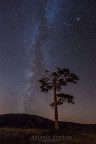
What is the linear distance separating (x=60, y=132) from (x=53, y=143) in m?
5.81

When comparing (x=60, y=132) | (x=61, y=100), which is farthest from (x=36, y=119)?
(x=60, y=132)

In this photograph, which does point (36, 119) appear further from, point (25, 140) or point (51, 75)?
point (25, 140)

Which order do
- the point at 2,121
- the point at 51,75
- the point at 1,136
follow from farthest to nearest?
the point at 2,121 < the point at 51,75 < the point at 1,136

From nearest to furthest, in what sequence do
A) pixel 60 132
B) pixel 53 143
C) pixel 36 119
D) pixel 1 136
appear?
pixel 53 143, pixel 1 136, pixel 60 132, pixel 36 119

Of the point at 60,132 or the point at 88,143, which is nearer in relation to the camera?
the point at 88,143

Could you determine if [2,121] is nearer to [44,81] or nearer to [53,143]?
[44,81]

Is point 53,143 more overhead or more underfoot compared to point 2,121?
more underfoot

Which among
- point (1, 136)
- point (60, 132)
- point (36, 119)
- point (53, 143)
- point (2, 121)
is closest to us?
point (53, 143)

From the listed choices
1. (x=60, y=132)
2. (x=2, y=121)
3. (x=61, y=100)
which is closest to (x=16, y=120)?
(x=2, y=121)

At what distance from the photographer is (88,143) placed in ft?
123

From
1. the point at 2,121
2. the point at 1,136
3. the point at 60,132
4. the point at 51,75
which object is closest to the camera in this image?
the point at 1,136

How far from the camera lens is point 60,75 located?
168 feet

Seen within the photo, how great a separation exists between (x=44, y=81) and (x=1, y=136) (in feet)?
47.3

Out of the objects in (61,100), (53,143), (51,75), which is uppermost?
(51,75)
